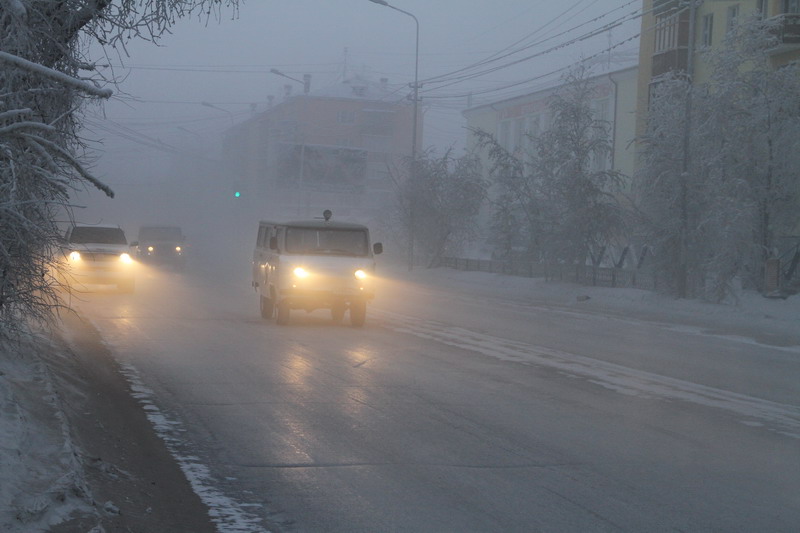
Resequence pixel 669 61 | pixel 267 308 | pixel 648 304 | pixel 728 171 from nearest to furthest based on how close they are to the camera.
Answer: pixel 267 308 → pixel 728 171 → pixel 648 304 → pixel 669 61

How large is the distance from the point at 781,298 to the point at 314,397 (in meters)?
21.1

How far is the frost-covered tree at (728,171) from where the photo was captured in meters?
28.1

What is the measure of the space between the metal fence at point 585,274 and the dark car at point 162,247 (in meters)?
15.1

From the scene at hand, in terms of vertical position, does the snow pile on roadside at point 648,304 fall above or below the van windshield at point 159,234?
below

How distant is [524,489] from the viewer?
704 cm

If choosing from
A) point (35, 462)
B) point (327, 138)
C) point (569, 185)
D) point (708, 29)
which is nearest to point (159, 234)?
point (569, 185)

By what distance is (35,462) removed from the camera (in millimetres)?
6453

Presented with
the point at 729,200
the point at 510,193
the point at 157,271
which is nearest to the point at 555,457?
the point at 729,200

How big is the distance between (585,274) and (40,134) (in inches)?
1216

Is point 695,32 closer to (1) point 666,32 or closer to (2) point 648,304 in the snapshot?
(1) point 666,32

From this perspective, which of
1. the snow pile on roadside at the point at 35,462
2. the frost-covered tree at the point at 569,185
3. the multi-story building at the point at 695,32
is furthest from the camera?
the multi-story building at the point at 695,32

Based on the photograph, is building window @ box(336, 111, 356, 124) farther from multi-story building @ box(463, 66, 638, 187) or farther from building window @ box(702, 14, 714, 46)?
building window @ box(702, 14, 714, 46)

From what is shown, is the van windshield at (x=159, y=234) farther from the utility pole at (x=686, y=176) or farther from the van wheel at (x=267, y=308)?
the van wheel at (x=267, y=308)

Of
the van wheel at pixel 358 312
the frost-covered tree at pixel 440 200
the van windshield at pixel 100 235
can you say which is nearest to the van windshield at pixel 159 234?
the frost-covered tree at pixel 440 200
